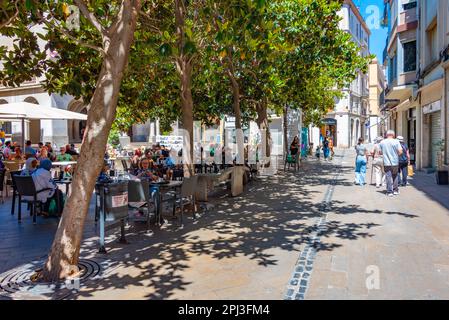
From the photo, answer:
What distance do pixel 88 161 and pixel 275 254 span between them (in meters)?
2.87

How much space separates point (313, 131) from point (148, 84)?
35.2m

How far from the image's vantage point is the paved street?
461cm

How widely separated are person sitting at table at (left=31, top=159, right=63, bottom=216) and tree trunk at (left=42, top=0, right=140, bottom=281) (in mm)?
3486

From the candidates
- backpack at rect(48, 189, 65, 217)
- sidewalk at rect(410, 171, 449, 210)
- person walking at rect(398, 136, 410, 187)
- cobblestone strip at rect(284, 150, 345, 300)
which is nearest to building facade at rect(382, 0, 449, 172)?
sidewalk at rect(410, 171, 449, 210)

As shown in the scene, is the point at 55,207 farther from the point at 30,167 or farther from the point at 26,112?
the point at 26,112

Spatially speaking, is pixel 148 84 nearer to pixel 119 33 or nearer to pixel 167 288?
pixel 119 33

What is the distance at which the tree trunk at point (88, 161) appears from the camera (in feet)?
16.4

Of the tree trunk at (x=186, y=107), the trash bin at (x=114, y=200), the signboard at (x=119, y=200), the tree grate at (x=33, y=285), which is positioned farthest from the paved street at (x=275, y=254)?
the tree trunk at (x=186, y=107)

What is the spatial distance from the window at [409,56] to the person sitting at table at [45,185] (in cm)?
1852

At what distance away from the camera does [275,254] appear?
592 centimetres

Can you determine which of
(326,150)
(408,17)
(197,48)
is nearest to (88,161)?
(197,48)

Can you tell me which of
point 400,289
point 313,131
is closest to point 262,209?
point 400,289

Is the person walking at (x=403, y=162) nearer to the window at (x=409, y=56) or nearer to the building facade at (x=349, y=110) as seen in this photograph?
the window at (x=409, y=56)
